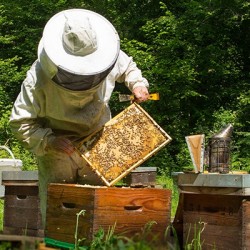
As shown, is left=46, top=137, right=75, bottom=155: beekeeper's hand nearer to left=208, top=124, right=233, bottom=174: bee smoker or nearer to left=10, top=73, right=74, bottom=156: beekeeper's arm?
left=10, top=73, right=74, bottom=156: beekeeper's arm

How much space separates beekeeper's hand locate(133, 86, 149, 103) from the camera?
350 cm

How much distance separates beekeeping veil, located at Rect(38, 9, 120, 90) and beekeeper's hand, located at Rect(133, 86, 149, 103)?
1.23ft

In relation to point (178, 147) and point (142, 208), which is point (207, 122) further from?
point (142, 208)

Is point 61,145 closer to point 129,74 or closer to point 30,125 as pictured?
point 30,125

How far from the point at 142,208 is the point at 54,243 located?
1.59ft

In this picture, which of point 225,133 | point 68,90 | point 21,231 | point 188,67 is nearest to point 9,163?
point 21,231

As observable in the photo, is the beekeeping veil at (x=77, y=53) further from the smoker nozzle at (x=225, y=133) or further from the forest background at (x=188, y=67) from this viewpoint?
the forest background at (x=188, y=67)

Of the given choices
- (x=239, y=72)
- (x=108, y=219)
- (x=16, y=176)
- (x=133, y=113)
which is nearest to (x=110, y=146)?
(x=133, y=113)

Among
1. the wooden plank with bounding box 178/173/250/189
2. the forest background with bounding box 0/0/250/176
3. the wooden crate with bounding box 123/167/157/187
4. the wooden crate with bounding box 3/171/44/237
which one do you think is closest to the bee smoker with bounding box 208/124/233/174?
the wooden plank with bounding box 178/173/250/189

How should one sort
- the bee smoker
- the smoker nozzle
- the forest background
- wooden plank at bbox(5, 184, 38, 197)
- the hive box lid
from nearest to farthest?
the bee smoker < the smoker nozzle < wooden plank at bbox(5, 184, 38, 197) < the hive box lid < the forest background

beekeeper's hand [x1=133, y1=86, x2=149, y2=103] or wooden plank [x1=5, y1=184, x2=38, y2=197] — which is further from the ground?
beekeeper's hand [x1=133, y1=86, x2=149, y2=103]

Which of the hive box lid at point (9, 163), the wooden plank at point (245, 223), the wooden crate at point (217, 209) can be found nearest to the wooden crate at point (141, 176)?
the hive box lid at point (9, 163)

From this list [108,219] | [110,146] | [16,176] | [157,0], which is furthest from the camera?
[157,0]

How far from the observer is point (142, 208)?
3172 mm
